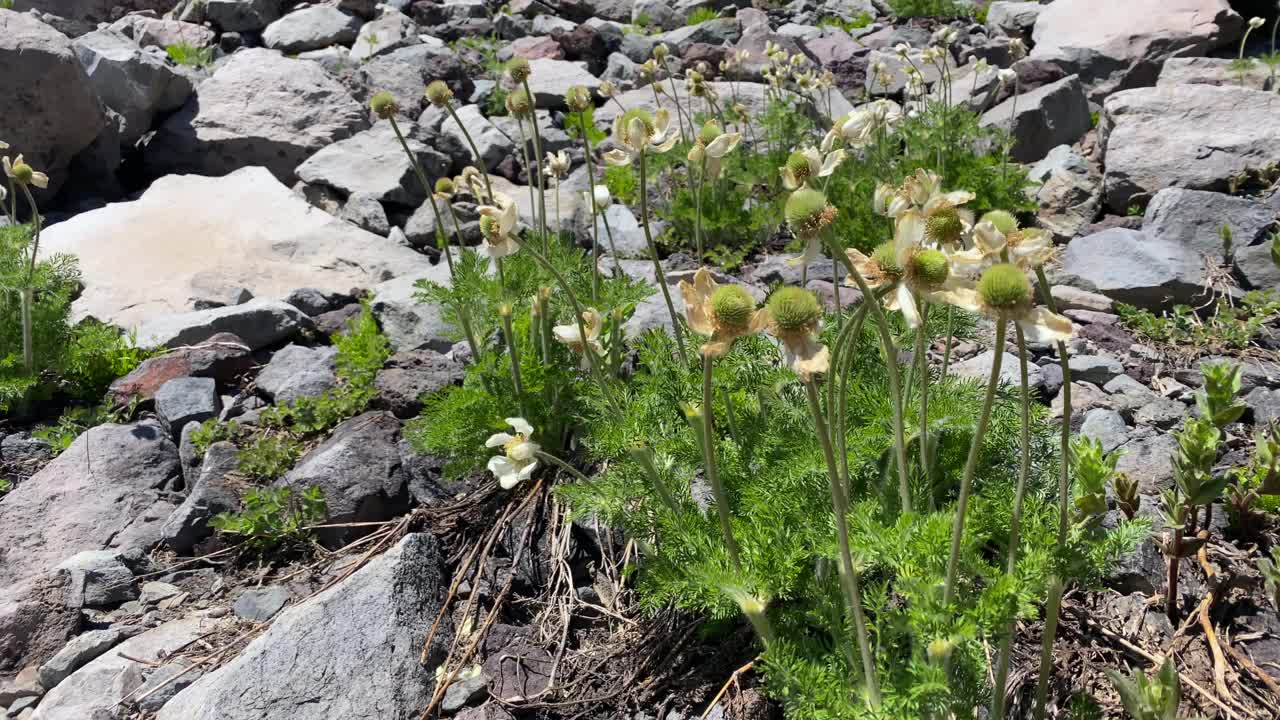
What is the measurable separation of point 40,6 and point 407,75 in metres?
6.40

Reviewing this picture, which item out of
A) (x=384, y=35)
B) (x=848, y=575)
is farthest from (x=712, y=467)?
(x=384, y=35)

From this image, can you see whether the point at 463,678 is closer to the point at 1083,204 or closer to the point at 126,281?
the point at 126,281

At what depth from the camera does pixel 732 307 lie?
183 centimetres

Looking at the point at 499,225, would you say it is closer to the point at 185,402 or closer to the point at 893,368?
the point at 893,368

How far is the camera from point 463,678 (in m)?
3.12

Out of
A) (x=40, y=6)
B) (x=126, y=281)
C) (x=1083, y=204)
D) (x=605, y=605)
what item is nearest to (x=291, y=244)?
(x=126, y=281)

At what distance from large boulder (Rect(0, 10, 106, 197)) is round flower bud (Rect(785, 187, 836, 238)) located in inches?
303

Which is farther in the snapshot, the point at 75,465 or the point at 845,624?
the point at 75,465

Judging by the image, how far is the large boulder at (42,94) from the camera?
735 cm

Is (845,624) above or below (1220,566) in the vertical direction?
above

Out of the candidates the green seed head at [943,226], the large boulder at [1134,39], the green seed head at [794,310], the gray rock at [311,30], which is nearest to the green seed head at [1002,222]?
the green seed head at [943,226]

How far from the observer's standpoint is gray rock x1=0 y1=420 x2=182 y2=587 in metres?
4.10

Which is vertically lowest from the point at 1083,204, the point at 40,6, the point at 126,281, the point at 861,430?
the point at 1083,204

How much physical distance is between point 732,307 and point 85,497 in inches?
151
